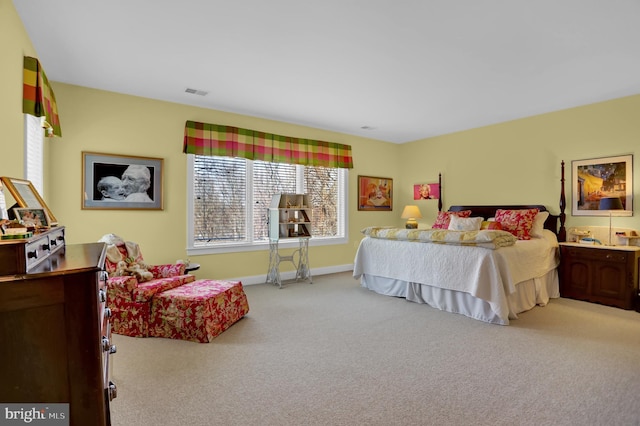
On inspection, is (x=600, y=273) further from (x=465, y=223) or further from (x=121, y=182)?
(x=121, y=182)

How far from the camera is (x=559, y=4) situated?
2.42m

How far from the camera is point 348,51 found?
3.12 meters

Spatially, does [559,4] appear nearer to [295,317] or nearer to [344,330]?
[344,330]

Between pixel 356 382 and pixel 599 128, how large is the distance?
4.74m

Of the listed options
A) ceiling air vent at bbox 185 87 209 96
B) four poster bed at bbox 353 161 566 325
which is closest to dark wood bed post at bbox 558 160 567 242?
four poster bed at bbox 353 161 566 325

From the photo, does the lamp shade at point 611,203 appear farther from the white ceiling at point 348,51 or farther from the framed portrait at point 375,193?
the framed portrait at point 375,193

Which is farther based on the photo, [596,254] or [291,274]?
[291,274]

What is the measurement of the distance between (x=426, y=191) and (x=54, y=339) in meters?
6.29

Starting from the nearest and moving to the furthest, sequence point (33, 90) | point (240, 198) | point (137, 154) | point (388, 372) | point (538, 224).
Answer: point (388, 372) < point (33, 90) < point (137, 154) < point (538, 224) < point (240, 198)

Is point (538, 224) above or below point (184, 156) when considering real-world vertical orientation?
below

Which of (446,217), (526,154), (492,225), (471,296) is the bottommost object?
(471,296)

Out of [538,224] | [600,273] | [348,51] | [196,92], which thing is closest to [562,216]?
[538,224]

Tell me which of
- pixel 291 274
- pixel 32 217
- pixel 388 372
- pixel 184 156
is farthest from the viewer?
pixel 291 274

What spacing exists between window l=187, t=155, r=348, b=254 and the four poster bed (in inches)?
61.7
